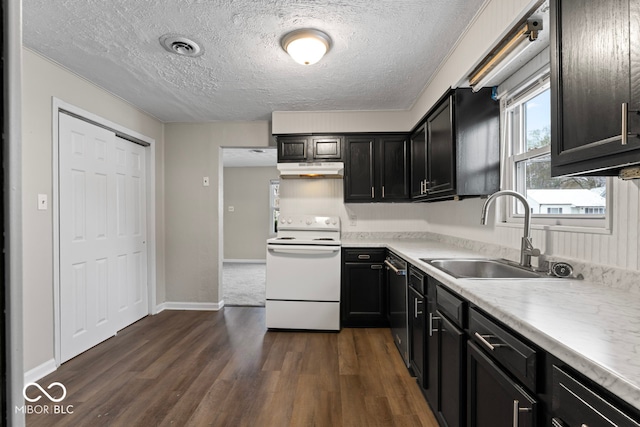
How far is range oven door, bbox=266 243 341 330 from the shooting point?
316 cm

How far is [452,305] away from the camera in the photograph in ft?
4.80

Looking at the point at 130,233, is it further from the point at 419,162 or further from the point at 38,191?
the point at 419,162

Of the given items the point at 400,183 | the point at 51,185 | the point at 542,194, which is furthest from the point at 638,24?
the point at 51,185

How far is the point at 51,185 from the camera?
2.43 meters

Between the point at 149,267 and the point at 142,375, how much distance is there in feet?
5.45

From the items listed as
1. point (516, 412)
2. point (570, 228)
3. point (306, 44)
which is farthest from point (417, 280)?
point (306, 44)

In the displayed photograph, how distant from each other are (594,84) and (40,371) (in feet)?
11.8

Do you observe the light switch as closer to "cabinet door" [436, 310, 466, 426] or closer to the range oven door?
the range oven door

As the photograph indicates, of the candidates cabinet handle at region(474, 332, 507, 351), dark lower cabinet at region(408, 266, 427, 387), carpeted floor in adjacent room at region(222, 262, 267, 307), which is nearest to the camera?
cabinet handle at region(474, 332, 507, 351)

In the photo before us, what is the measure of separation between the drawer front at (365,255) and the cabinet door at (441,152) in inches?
31.6

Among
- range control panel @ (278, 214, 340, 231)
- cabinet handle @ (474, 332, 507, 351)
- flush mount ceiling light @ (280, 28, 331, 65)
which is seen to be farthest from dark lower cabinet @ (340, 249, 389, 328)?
cabinet handle @ (474, 332, 507, 351)

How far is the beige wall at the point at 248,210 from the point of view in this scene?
7.48 metres

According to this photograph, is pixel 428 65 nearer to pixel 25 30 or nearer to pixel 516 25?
pixel 516 25

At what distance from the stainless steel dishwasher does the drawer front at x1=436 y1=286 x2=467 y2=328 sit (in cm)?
72
